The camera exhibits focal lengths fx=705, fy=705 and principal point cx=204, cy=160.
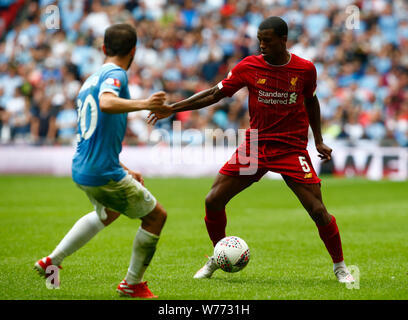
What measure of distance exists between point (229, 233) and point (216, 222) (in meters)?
3.20

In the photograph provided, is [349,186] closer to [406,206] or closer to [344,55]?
[406,206]

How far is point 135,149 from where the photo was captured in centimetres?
2139

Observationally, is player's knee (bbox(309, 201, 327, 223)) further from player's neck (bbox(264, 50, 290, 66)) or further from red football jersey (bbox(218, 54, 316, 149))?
player's neck (bbox(264, 50, 290, 66))

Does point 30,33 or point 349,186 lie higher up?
point 30,33

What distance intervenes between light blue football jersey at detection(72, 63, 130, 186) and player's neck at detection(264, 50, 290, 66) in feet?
5.93

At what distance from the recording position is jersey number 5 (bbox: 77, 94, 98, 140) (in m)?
5.72

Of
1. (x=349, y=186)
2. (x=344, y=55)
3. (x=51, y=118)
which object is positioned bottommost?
(x=349, y=186)

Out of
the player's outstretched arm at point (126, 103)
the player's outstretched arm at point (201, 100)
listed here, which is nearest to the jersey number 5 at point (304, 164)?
the player's outstretched arm at point (201, 100)

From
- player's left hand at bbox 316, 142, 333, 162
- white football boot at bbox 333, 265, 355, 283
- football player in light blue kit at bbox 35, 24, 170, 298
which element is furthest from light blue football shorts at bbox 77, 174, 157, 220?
player's left hand at bbox 316, 142, 333, 162

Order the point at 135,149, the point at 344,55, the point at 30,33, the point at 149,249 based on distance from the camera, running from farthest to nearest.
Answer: the point at 30,33 < the point at 344,55 < the point at 135,149 < the point at 149,249

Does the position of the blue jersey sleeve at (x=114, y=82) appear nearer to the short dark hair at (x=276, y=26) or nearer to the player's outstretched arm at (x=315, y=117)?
the short dark hair at (x=276, y=26)

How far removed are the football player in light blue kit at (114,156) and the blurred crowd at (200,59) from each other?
48.4 ft

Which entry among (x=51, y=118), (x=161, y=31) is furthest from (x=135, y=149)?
(x=161, y=31)

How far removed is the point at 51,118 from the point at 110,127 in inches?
675
